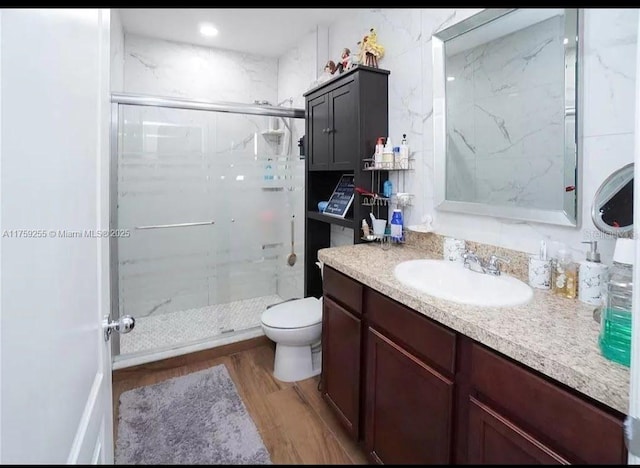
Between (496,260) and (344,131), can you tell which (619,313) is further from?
(344,131)

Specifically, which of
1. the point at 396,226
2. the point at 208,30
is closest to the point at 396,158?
the point at 396,226

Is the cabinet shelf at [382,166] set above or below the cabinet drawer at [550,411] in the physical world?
above

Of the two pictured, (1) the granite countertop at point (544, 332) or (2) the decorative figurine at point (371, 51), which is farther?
(2) the decorative figurine at point (371, 51)

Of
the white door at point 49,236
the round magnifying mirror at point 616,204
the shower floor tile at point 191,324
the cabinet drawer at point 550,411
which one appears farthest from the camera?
the shower floor tile at point 191,324

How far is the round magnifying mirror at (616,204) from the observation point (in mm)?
1019

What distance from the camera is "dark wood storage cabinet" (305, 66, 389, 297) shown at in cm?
194

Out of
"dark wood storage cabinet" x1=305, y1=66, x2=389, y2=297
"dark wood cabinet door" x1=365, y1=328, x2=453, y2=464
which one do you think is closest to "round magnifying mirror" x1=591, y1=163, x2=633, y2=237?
"dark wood cabinet door" x1=365, y1=328, x2=453, y2=464

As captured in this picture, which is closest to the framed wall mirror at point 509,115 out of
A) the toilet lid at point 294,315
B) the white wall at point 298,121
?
the toilet lid at point 294,315

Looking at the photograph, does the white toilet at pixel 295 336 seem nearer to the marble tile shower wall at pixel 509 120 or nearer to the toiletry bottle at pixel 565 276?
the marble tile shower wall at pixel 509 120

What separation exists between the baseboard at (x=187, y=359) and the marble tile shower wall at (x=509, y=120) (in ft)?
5.96

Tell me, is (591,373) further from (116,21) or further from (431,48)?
(116,21)

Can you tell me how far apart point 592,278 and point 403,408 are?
76 centimetres

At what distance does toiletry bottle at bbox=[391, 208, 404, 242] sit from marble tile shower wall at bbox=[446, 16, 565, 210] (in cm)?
30

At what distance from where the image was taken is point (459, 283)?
145cm
